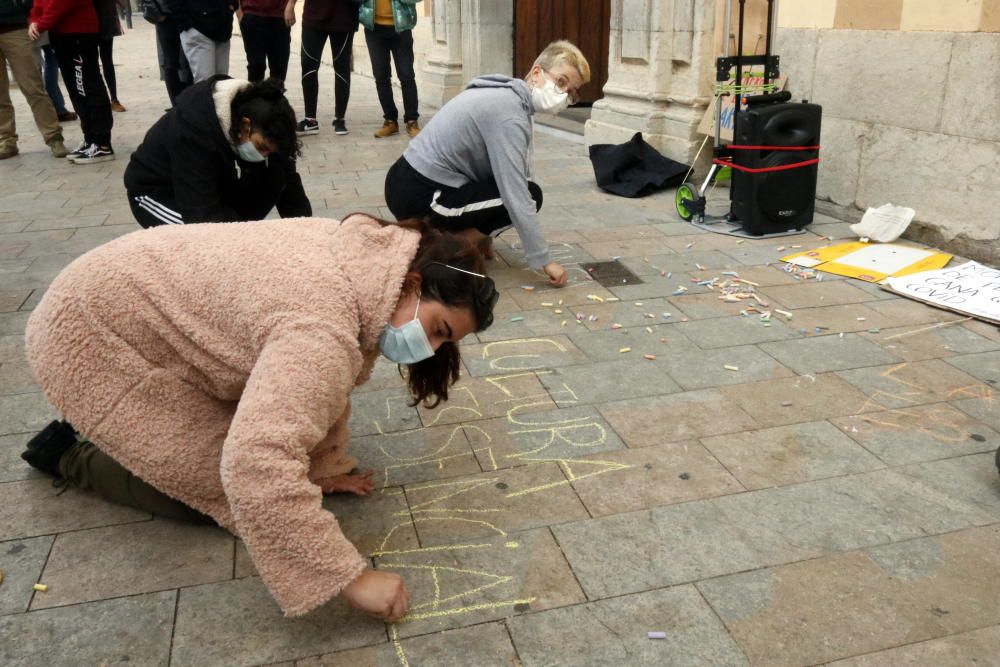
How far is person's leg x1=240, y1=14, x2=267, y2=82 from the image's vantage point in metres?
8.34

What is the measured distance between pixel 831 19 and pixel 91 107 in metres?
5.83

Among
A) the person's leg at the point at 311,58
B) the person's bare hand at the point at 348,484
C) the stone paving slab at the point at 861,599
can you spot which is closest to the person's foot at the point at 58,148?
the person's leg at the point at 311,58

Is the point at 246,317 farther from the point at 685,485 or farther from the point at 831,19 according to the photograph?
the point at 831,19

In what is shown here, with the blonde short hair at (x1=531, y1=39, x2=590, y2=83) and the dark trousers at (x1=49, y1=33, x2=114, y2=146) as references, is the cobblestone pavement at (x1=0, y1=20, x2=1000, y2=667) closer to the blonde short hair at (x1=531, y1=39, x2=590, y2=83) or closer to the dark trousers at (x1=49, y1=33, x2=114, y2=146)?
the blonde short hair at (x1=531, y1=39, x2=590, y2=83)

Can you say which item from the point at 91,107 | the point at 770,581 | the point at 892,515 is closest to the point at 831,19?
the point at 892,515

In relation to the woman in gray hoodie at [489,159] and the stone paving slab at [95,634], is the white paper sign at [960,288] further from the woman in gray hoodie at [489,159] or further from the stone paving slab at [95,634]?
the stone paving slab at [95,634]

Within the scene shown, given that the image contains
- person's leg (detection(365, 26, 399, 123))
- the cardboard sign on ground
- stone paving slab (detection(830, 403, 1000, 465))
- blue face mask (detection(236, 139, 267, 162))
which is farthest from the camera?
person's leg (detection(365, 26, 399, 123))

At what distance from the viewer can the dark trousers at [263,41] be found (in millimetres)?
8352

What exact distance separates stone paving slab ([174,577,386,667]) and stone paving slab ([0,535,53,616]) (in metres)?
0.40

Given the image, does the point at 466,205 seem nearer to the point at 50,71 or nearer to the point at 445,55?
the point at 445,55

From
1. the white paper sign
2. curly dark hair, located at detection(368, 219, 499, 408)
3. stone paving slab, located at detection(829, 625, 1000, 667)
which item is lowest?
stone paving slab, located at detection(829, 625, 1000, 667)

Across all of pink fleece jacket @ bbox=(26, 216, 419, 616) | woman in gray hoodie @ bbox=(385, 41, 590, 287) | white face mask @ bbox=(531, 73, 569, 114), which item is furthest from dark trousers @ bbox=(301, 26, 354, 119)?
pink fleece jacket @ bbox=(26, 216, 419, 616)

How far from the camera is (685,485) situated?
273 centimetres

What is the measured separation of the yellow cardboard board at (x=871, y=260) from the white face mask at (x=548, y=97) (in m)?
1.52
